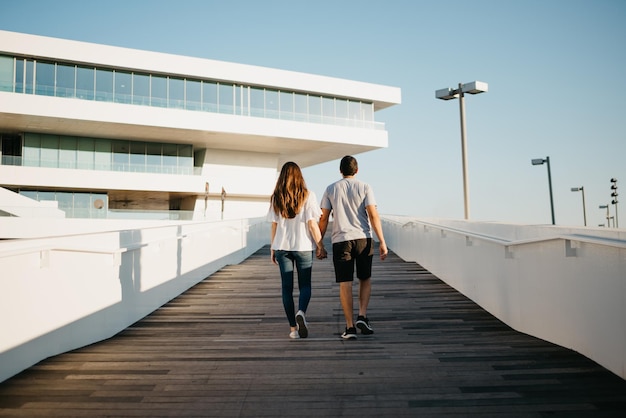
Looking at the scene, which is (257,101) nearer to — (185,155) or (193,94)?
(193,94)

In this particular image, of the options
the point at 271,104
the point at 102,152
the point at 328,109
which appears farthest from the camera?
the point at 328,109

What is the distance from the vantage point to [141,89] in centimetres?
3462

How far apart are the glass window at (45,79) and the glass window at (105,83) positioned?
2.54 metres

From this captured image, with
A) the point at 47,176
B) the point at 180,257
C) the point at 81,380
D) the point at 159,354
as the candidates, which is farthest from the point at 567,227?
the point at 47,176

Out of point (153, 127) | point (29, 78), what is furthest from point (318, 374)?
point (29, 78)

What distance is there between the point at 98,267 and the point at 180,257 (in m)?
3.08

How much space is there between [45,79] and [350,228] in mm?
32063

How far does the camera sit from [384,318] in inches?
270

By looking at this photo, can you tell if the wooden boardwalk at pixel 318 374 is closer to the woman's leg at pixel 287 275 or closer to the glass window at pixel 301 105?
the woman's leg at pixel 287 275

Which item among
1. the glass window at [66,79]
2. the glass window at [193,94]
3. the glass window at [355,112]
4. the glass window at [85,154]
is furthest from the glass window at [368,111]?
the glass window at [66,79]

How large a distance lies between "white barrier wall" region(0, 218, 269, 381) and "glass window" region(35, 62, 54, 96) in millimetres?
27152

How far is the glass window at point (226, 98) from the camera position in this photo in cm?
3641

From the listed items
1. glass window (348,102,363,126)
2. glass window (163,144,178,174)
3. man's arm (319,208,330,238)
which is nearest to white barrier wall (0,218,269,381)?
man's arm (319,208,330,238)

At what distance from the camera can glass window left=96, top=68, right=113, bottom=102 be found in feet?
109
